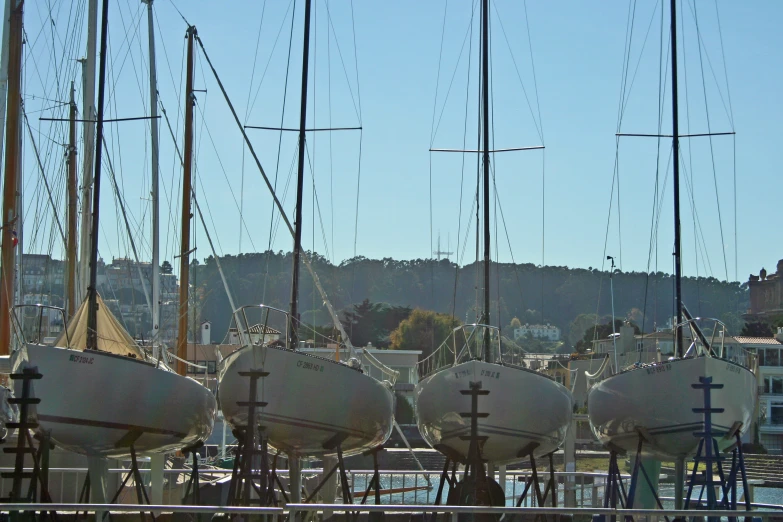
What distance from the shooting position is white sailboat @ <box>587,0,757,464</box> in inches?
642

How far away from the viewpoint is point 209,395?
17.6 metres

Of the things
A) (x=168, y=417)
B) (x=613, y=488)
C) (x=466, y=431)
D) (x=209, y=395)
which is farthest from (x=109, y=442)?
(x=613, y=488)

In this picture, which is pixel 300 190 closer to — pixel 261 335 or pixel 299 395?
pixel 261 335

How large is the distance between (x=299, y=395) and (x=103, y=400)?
281 centimetres

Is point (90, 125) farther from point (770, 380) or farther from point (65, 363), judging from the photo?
point (770, 380)

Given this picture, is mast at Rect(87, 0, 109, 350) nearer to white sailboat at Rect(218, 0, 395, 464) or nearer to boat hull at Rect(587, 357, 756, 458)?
white sailboat at Rect(218, 0, 395, 464)

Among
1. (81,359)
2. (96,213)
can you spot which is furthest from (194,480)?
(96,213)

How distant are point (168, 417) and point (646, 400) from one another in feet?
24.4

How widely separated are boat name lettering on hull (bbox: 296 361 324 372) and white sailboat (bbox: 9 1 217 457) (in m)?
2.03

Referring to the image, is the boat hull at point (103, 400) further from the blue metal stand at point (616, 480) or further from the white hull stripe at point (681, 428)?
the white hull stripe at point (681, 428)

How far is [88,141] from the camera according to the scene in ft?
83.6

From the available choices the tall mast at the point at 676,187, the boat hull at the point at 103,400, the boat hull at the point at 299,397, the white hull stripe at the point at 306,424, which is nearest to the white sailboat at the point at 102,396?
the boat hull at the point at 103,400

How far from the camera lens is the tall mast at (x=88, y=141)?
2458 centimetres

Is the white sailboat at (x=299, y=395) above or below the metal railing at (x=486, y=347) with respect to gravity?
below
